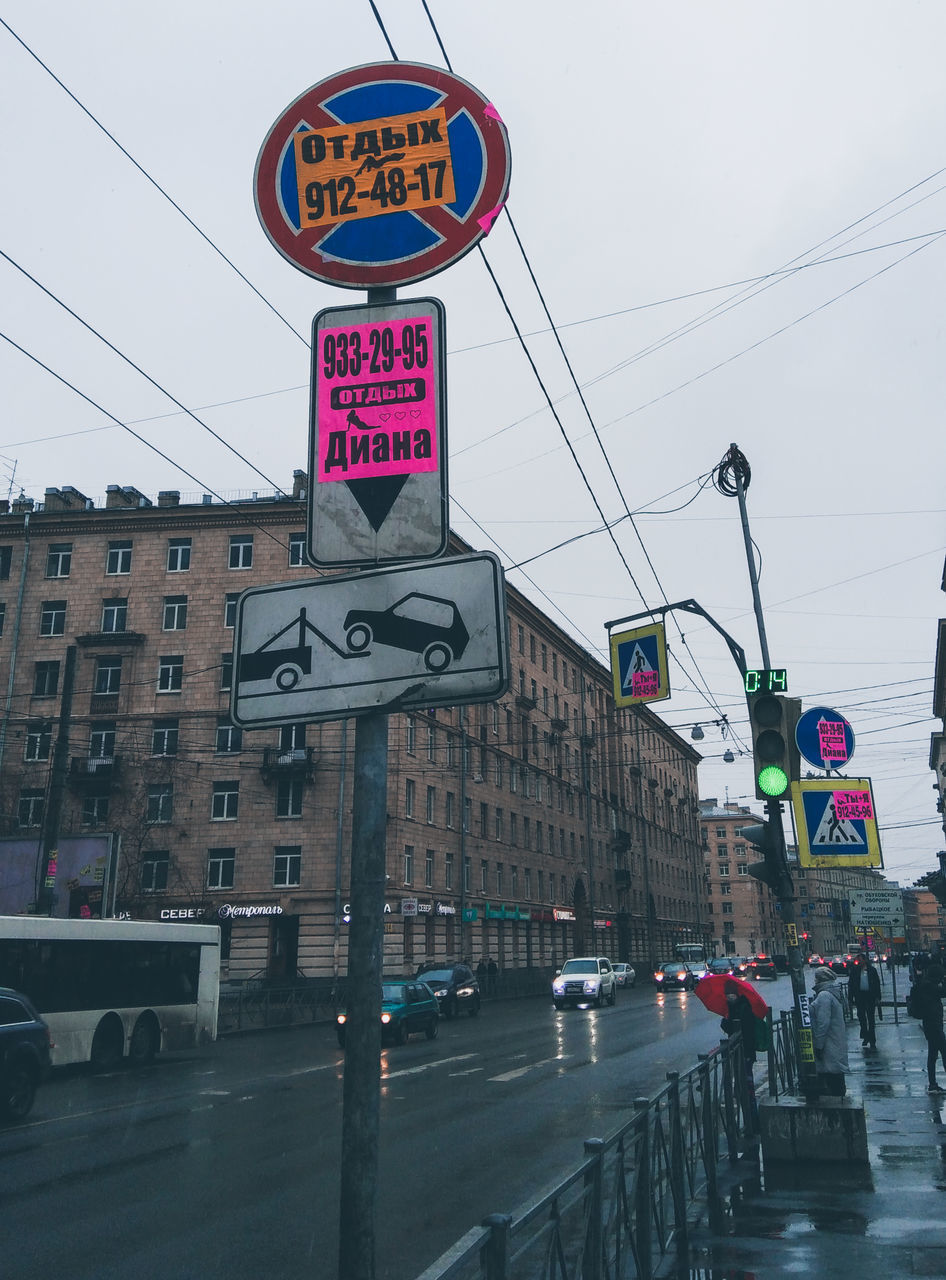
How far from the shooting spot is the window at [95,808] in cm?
4503

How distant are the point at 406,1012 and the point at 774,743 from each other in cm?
1855

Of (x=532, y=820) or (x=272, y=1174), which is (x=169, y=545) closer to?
(x=532, y=820)

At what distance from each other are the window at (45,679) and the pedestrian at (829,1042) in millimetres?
42061

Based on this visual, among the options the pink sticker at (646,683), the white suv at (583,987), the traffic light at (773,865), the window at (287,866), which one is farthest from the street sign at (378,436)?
the window at (287,866)

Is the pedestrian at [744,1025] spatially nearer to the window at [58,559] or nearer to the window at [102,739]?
the window at [102,739]

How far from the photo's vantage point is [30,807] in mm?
45281

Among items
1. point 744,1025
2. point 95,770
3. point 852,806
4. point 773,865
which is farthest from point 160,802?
point 773,865

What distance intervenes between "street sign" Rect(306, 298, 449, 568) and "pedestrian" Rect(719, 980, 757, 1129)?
9870 millimetres

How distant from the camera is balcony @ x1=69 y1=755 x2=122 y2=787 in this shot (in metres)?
45.1

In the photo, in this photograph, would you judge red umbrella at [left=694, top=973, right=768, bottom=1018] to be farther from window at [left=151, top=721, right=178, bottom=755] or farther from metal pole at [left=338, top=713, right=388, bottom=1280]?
window at [left=151, top=721, right=178, bottom=755]

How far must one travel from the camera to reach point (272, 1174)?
33.2 feet

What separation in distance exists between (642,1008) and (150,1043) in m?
23.2

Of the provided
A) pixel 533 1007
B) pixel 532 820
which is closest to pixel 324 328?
pixel 533 1007

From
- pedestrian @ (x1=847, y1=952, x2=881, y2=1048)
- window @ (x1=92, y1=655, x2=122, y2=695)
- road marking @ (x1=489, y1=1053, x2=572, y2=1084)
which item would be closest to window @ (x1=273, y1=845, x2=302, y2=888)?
window @ (x1=92, y1=655, x2=122, y2=695)
